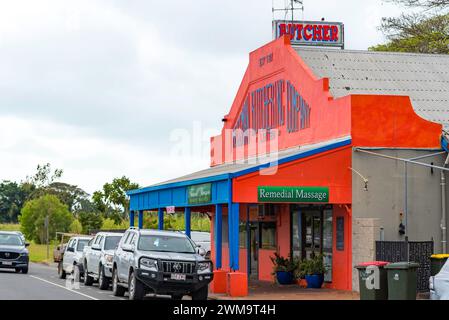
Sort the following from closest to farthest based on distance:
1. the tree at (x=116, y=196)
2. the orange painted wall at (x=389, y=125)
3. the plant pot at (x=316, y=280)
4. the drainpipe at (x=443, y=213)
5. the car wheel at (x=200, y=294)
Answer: the car wheel at (x=200, y=294), the orange painted wall at (x=389, y=125), the drainpipe at (x=443, y=213), the plant pot at (x=316, y=280), the tree at (x=116, y=196)

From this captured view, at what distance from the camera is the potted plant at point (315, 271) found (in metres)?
29.5

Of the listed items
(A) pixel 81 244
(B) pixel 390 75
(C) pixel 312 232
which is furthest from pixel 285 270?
(A) pixel 81 244

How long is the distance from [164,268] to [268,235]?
1131 centimetres

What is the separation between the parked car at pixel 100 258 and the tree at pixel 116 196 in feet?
102

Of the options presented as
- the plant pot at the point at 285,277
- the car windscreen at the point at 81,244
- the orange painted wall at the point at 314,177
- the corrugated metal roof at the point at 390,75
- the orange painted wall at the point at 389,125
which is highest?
the corrugated metal roof at the point at 390,75

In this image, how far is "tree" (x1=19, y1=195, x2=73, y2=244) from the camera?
83875 millimetres

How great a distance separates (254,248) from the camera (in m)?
36.2

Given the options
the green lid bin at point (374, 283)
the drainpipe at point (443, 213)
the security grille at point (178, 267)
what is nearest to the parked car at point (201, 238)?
the drainpipe at point (443, 213)

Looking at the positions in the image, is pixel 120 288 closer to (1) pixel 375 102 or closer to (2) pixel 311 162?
(2) pixel 311 162

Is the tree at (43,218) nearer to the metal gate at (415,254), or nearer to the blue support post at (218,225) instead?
the blue support post at (218,225)

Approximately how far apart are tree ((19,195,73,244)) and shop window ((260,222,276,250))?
1994 inches

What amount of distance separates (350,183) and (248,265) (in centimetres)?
944

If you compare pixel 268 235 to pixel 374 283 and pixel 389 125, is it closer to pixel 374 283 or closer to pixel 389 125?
pixel 389 125
